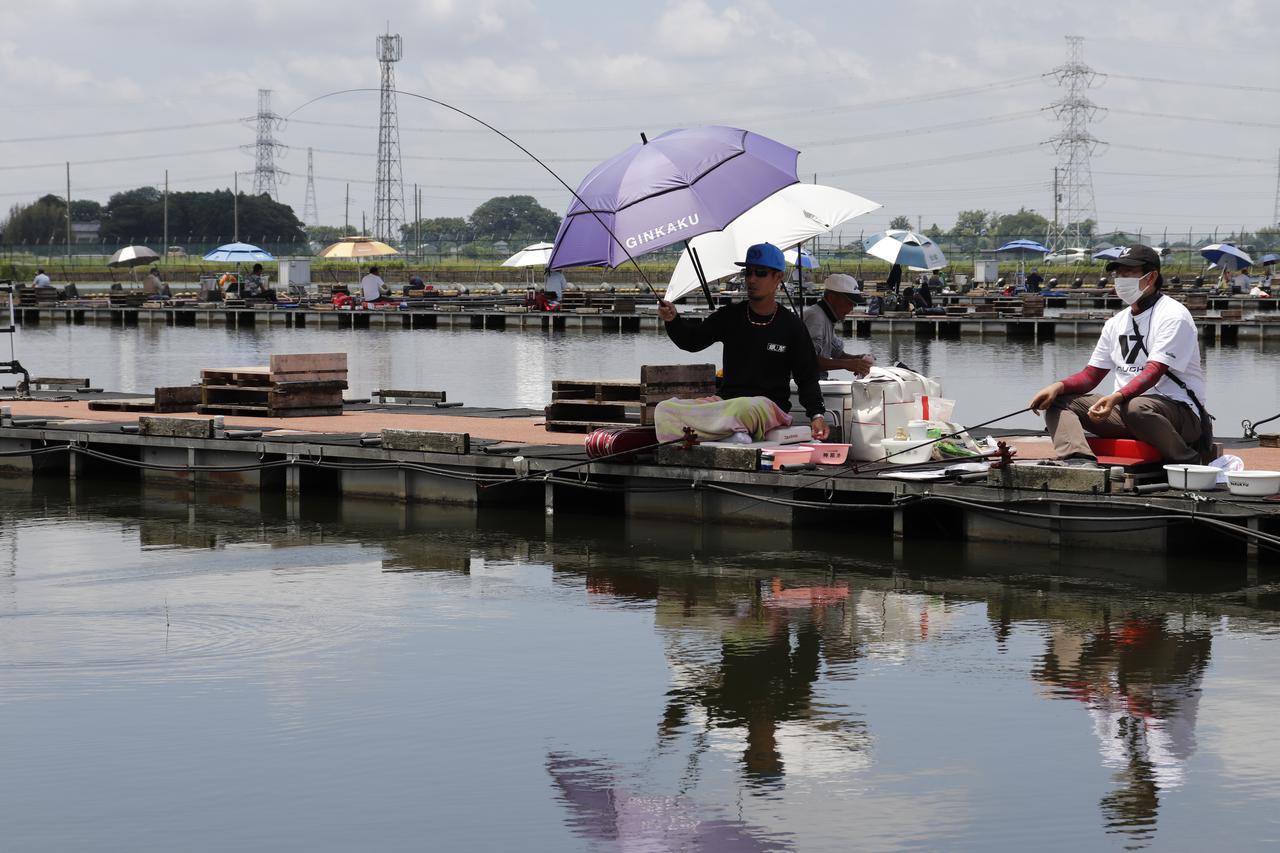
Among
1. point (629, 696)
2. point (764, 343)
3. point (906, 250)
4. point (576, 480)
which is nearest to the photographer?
point (629, 696)

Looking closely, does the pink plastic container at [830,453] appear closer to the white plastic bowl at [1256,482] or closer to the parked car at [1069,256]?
the white plastic bowl at [1256,482]

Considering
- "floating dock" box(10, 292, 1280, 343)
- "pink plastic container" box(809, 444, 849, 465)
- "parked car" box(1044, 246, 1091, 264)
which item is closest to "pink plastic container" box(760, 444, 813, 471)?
"pink plastic container" box(809, 444, 849, 465)

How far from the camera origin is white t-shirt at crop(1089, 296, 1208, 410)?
12188mm

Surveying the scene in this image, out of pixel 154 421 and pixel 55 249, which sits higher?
pixel 55 249

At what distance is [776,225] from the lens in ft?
48.9

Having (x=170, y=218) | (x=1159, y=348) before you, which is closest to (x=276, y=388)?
(x=1159, y=348)

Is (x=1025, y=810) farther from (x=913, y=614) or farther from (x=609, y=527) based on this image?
(x=609, y=527)

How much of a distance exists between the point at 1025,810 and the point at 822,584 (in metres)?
5.29

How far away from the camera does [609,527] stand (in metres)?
15.7

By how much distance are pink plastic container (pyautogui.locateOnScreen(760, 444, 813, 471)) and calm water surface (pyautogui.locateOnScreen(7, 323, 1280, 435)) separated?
810cm

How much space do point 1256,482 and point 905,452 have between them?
2.90m

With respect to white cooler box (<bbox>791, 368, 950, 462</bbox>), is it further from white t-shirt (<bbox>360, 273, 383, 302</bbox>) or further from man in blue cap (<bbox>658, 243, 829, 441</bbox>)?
white t-shirt (<bbox>360, 273, 383, 302</bbox>)

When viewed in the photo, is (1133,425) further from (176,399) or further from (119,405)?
(119,405)

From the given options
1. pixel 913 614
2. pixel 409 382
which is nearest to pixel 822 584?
pixel 913 614
